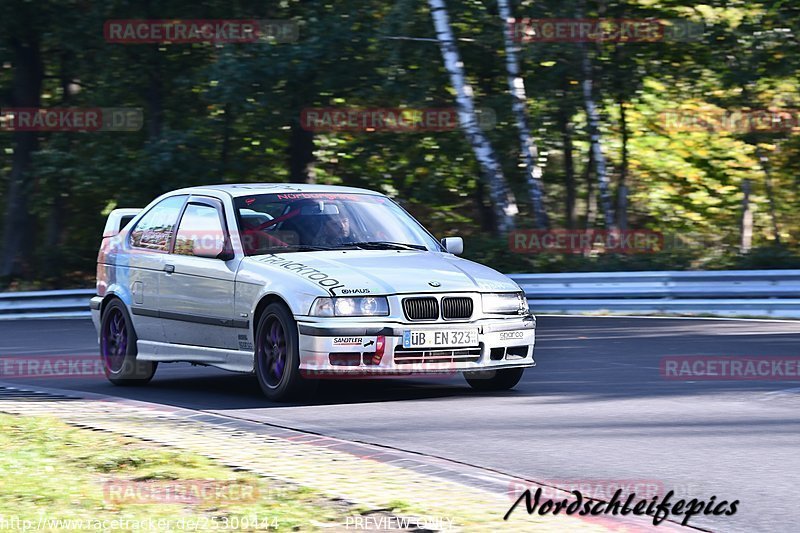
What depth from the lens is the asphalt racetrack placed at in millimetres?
7207

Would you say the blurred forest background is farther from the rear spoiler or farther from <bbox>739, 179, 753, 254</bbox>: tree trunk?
the rear spoiler

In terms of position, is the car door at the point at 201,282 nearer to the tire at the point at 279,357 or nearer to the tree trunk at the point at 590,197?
the tire at the point at 279,357

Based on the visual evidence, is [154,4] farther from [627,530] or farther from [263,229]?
[627,530]

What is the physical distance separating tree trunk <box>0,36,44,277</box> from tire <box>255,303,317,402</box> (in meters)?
22.1

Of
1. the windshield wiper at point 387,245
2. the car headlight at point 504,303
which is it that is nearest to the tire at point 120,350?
the windshield wiper at point 387,245

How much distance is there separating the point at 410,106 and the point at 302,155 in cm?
409

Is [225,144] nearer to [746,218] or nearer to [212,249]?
[746,218]

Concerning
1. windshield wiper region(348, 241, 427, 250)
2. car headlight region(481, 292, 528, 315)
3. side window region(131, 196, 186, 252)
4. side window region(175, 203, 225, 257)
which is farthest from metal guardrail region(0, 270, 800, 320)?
side window region(175, 203, 225, 257)

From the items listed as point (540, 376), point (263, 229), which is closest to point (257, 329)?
point (263, 229)

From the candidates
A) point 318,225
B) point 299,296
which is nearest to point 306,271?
point 299,296

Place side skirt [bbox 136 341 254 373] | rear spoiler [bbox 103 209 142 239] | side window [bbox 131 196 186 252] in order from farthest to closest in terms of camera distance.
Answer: rear spoiler [bbox 103 209 142 239], side window [bbox 131 196 186 252], side skirt [bbox 136 341 254 373]

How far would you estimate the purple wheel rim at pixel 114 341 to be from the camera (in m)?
12.4

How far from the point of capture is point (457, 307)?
10.2 metres

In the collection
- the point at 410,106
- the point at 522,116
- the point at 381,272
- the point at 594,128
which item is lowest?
the point at 381,272
